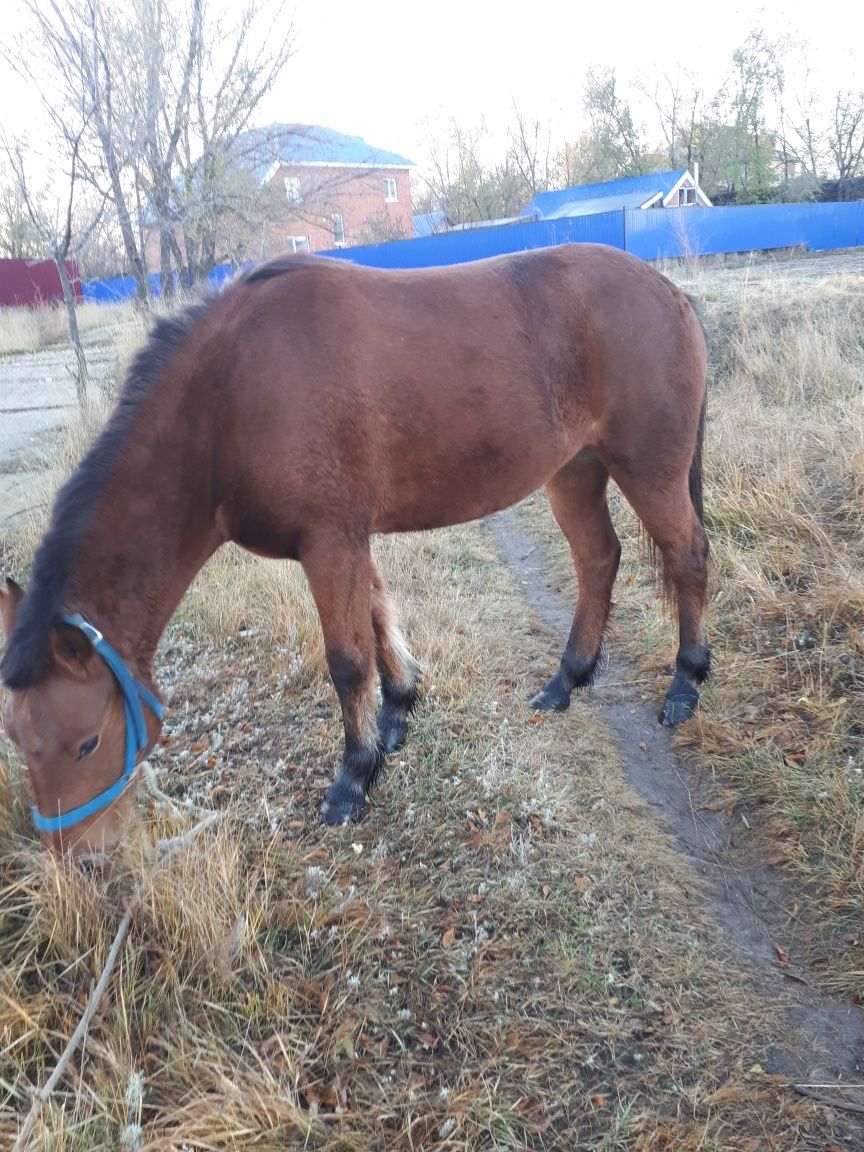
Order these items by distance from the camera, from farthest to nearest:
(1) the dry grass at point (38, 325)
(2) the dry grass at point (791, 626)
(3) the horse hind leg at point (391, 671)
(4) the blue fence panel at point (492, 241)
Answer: (4) the blue fence panel at point (492, 241)
(1) the dry grass at point (38, 325)
(3) the horse hind leg at point (391, 671)
(2) the dry grass at point (791, 626)

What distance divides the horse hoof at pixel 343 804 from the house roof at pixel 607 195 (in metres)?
31.2

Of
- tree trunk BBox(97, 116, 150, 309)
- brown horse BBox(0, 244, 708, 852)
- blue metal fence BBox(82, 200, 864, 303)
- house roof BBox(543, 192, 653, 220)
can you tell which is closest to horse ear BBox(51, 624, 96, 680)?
brown horse BBox(0, 244, 708, 852)

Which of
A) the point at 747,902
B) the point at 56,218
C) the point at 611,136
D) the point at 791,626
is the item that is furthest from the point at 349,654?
the point at 611,136

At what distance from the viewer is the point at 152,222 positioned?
8.28 m

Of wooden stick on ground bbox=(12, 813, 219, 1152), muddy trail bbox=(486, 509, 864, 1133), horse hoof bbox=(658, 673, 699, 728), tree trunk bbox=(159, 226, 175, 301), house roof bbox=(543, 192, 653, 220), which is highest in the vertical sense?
house roof bbox=(543, 192, 653, 220)

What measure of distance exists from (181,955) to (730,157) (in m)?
45.1

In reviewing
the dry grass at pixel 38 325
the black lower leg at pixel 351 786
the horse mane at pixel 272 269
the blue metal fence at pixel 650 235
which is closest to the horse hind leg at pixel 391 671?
the black lower leg at pixel 351 786

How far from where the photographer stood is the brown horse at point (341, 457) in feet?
7.20

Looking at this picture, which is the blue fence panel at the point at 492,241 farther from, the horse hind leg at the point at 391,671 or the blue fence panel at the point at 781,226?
the horse hind leg at the point at 391,671

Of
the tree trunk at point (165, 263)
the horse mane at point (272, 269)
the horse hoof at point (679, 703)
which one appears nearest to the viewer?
the horse mane at point (272, 269)

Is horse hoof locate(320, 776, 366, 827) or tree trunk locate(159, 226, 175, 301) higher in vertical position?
tree trunk locate(159, 226, 175, 301)

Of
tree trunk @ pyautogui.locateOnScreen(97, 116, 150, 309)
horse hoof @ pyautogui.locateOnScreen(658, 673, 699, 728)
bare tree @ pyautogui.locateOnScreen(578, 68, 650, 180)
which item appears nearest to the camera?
horse hoof @ pyautogui.locateOnScreen(658, 673, 699, 728)

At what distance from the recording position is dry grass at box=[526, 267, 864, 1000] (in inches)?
105

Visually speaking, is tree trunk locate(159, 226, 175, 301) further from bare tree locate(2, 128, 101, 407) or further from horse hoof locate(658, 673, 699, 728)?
horse hoof locate(658, 673, 699, 728)
